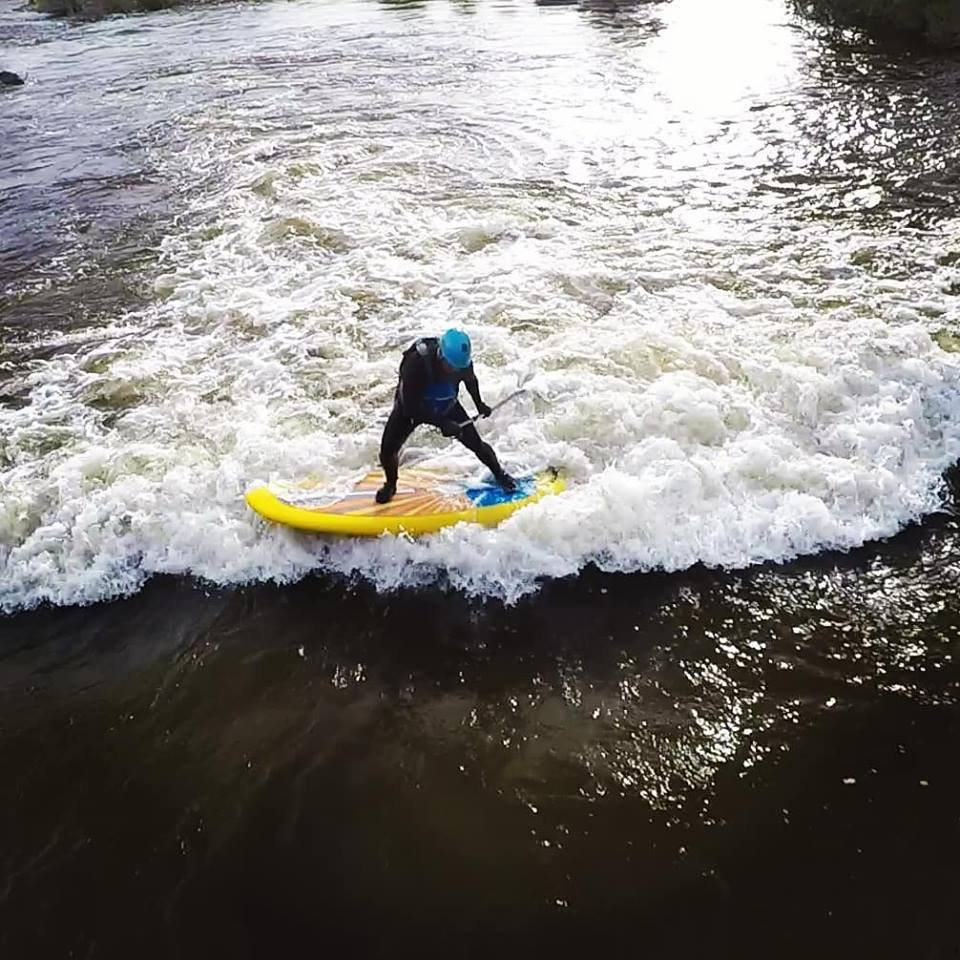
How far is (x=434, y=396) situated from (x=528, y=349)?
127 inches

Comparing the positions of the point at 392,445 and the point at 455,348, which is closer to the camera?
the point at 455,348

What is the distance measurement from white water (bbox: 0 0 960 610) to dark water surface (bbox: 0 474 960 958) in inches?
20.7

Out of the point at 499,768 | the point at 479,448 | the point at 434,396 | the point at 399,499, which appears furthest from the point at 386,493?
the point at 499,768

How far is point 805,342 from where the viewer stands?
8359 mm

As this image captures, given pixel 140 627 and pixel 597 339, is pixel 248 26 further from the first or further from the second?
pixel 140 627

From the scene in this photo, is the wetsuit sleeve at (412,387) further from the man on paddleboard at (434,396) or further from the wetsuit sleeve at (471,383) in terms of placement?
the wetsuit sleeve at (471,383)

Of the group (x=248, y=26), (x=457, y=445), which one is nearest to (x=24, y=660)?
(x=457, y=445)

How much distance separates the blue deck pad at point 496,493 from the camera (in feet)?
21.2

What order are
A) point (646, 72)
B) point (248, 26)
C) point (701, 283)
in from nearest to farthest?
point (701, 283) < point (646, 72) < point (248, 26)

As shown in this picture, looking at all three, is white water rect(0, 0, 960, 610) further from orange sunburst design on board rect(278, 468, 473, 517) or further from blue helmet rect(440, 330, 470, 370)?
blue helmet rect(440, 330, 470, 370)

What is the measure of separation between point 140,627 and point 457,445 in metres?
3.13

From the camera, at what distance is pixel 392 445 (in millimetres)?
6246

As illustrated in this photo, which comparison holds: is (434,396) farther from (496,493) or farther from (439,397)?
(496,493)

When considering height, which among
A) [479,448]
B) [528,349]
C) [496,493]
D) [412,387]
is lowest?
[496,493]
